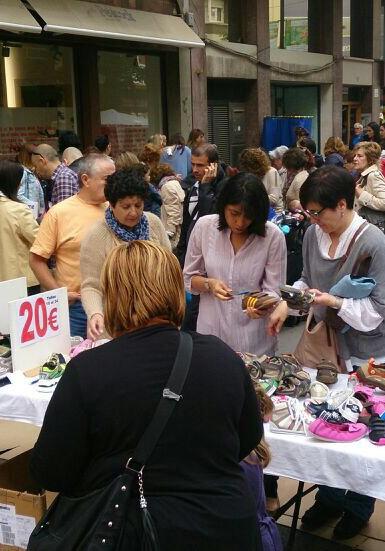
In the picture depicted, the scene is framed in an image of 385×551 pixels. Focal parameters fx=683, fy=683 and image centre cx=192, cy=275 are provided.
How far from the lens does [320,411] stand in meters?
2.59

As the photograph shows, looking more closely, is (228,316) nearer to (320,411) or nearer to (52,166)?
(320,411)

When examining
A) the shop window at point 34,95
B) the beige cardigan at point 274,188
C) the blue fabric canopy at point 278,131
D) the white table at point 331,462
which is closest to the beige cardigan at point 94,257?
the white table at point 331,462

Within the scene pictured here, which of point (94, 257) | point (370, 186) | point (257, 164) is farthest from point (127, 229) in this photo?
point (370, 186)

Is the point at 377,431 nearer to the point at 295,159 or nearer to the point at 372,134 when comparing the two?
the point at 295,159

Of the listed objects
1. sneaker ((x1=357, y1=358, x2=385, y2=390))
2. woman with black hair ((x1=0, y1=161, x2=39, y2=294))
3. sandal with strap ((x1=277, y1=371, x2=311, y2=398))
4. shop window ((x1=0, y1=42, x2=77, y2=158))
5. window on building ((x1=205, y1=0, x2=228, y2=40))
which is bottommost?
sandal with strap ((x1=277, y1=371, x2=311, y2=398))

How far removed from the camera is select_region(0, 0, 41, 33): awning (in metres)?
8.53

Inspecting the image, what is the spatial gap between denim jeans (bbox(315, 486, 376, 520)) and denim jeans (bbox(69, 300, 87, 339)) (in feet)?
5.24

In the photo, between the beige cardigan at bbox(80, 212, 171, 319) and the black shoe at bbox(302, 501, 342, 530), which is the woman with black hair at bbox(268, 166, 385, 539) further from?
the beige cardigan at bbox(80, 212, 171, 319)

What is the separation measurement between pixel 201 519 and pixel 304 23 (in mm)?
18185

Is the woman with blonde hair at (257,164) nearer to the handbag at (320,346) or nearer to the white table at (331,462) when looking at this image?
the handbag at (320,346)

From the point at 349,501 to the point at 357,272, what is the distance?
113 cm

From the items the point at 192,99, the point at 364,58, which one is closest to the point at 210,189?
the point at 192,99

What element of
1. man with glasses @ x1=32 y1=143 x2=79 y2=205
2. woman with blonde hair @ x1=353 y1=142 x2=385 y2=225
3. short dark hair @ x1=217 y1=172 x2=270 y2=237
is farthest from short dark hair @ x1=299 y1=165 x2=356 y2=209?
woman with blonde hair @ x1=353 y1=142 x2=385 y2=225

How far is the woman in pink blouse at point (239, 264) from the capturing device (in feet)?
10.5
